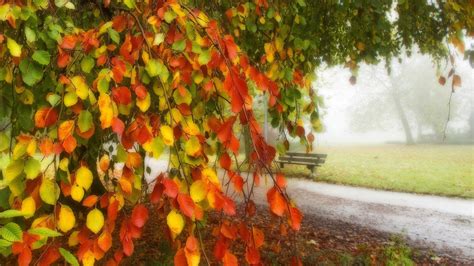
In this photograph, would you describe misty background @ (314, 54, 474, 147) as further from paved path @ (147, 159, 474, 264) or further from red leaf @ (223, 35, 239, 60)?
red leaf @ (223, 35, 239, 60)

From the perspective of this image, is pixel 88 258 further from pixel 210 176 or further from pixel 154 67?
pixel 154 67

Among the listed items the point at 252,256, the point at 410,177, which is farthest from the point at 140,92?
the point at 410,177

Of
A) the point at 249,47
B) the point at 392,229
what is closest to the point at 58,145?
the point at 249,47

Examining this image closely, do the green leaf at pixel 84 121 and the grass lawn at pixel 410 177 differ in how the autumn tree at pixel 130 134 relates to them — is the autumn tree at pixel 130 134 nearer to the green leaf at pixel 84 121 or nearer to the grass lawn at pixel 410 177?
the green leaf at pixel 84 121

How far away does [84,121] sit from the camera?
143 centimetres

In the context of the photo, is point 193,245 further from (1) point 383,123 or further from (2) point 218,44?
(1) point 383,123

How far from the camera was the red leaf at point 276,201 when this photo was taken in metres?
1.38

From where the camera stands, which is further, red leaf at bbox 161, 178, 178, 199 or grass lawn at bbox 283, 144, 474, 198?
grass lawn at bbox 283, 144, 474, 198

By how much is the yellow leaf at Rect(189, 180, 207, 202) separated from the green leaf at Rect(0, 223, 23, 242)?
548mm

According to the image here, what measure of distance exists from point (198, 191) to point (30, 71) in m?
0.94

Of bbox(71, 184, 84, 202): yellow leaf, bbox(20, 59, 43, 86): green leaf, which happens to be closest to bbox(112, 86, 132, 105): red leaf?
bbox(71, 184, 84, 202): yellow leaf

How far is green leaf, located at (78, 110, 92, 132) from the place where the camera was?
1430 mm


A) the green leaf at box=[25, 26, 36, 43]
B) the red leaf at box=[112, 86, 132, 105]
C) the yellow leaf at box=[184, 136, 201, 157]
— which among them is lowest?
the yellow leaf at box=[184, 136, 201, 157]

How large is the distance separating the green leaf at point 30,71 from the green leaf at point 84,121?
405mm
